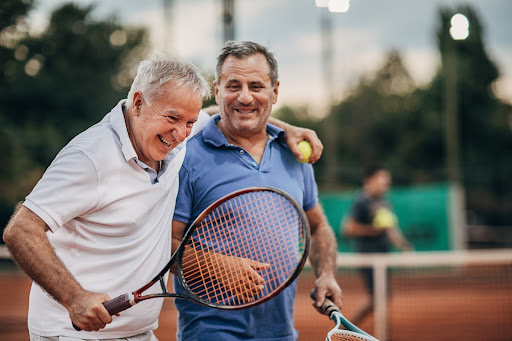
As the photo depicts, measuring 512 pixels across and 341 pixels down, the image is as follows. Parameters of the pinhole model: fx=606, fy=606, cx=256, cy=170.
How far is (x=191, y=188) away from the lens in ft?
8.13

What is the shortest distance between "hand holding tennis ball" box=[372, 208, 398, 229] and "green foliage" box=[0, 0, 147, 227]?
31.2ft

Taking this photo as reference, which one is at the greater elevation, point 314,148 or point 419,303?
point 314,148

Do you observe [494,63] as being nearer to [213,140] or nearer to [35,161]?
[35,161]

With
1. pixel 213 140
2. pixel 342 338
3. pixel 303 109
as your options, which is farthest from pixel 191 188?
pixel 303 109

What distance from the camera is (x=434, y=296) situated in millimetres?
Result: 9984

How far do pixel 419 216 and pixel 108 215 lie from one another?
10.9m

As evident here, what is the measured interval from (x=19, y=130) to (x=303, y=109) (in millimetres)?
24429

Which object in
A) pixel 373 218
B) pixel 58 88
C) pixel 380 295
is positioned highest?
pixel 58 88

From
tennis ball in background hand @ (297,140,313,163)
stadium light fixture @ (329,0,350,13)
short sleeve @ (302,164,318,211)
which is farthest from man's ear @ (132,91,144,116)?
stadium light fixture @ (329,0,350,13)

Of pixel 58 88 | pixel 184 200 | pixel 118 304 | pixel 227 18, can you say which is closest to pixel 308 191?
pixel 184 200

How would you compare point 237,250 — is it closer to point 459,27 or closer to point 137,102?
point 137,102

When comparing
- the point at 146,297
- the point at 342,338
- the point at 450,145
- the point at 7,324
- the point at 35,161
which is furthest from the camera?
the point at 450,145

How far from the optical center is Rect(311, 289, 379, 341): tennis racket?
2.26 meters

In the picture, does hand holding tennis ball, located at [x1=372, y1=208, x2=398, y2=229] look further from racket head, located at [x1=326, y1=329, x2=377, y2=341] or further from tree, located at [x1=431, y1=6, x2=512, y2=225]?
tree, located at [x1=431, y1=6, x2=512, y2=225]
